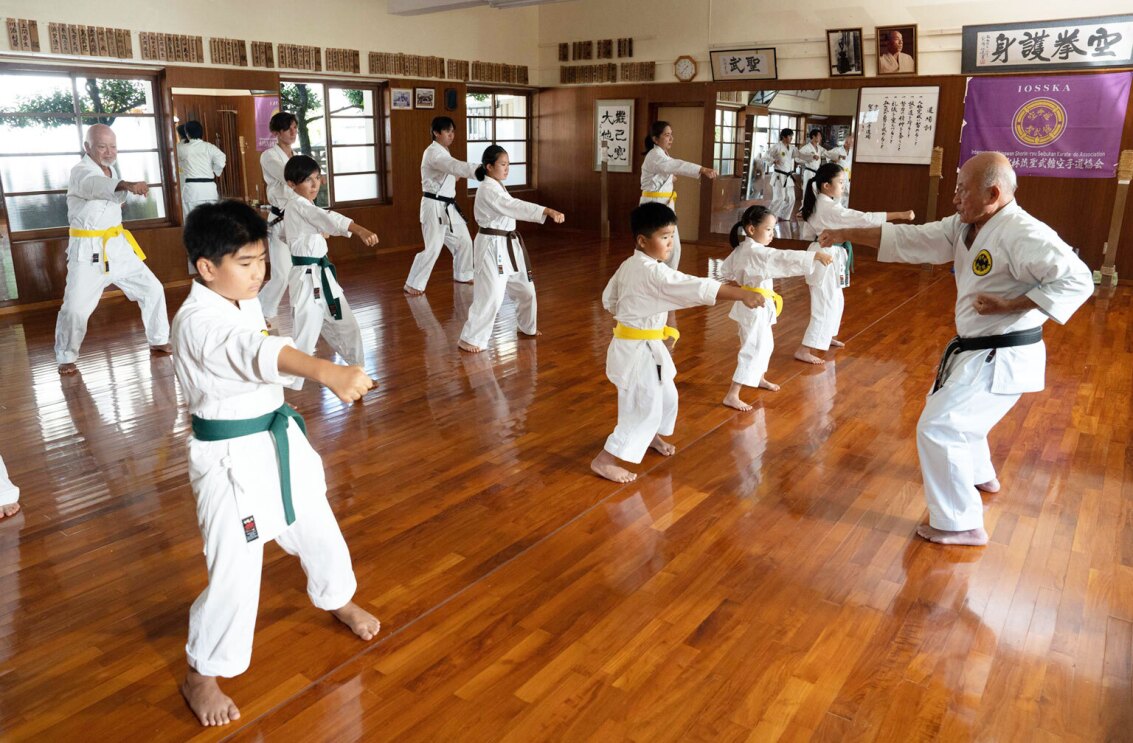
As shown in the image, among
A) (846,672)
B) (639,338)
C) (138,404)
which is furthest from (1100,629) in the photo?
(138,404)

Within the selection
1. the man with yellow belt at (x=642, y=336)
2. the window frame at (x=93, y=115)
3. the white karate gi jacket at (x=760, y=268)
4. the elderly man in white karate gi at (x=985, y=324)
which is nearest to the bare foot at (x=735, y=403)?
the white karate gi jacket at (x=760, y=268)

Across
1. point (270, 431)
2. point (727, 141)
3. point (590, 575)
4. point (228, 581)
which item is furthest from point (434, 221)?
point (228, 581)

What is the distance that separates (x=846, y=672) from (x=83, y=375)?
4.60m

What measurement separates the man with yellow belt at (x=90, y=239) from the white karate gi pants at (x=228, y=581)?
3558mm

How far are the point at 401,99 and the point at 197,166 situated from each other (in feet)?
8.90

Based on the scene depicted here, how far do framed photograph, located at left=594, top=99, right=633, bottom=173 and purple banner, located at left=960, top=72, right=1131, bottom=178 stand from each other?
408 cm

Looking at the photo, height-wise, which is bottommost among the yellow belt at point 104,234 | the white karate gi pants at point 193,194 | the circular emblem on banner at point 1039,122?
the yellow belt at point 104,234

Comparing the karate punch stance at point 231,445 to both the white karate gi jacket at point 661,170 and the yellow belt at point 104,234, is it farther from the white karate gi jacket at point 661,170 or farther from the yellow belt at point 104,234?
the white karate gi jacket at point 661,170

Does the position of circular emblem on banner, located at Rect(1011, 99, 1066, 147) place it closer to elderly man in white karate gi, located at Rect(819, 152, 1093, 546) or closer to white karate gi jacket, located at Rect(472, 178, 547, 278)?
white karate gi jacket, located at Rect(472, 178, 547, 278)

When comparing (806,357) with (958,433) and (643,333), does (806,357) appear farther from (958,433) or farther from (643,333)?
(958,433)

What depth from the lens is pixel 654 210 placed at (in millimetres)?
3160

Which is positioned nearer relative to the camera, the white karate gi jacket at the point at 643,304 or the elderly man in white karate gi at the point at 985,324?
the elderly man in white karate gi at the point at 985,324

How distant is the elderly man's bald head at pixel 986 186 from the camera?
2.67 meters

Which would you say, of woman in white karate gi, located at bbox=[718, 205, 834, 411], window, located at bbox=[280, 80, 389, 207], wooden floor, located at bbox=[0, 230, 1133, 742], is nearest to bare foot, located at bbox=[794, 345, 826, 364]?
wooden floor, located at bbox=[0, 230, 1133, 742]
